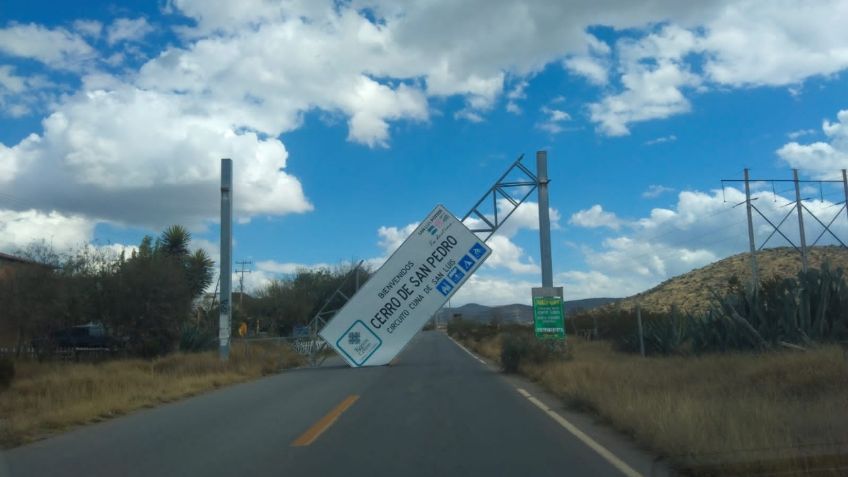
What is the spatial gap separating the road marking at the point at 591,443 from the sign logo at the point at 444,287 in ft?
41.5

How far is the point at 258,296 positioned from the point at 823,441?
6561 centimetres

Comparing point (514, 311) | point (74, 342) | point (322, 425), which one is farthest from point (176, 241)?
point (514, 311)

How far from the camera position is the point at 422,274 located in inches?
1127

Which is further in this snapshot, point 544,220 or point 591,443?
point 544,220

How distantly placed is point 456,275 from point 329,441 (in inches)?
700

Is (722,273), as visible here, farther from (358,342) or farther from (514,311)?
(514,311)

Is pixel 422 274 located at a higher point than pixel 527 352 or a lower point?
higher

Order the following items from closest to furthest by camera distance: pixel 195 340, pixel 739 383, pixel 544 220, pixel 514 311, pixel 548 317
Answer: pixel 739 383, pixel 548 317, pixel 544 220, pixel 195 340, pixel 514 311

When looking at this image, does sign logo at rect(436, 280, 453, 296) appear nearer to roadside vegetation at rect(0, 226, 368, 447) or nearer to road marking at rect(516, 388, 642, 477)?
roadside vegetation at rect(0, 226, 368, 447)

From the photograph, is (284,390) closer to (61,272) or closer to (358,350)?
(358,350)

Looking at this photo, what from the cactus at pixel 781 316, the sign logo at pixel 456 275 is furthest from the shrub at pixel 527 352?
the cactus at pixel 781 316

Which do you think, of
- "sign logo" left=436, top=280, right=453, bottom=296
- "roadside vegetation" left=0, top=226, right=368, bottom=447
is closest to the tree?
"roadside vegetation" left=0, top=226, right=368, bottom=447

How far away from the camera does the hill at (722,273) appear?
61125 millimetres

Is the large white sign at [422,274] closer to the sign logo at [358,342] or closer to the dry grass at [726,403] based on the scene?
the sign logo at [358,342]
